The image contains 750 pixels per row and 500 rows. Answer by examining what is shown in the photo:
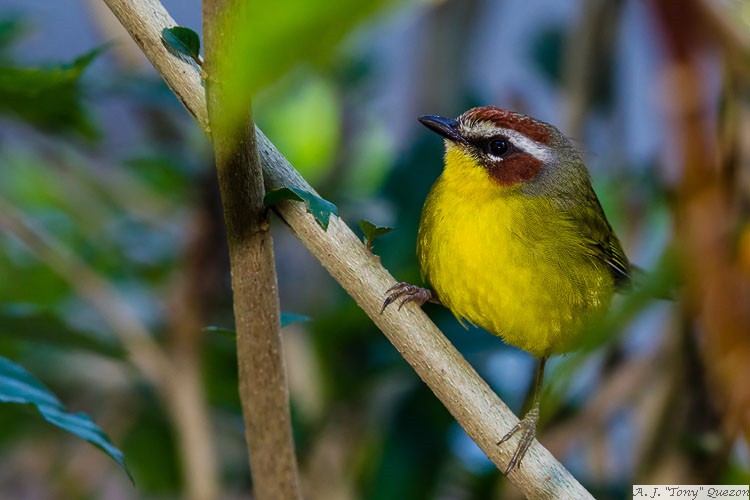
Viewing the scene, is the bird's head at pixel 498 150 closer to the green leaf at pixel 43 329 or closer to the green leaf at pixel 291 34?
the green leaf at pixel 43 329

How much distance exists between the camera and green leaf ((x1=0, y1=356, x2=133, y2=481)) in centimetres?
91

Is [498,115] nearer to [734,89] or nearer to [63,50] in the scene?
[734,89]

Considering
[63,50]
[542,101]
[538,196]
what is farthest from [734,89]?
[63,50]

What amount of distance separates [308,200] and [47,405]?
39cm

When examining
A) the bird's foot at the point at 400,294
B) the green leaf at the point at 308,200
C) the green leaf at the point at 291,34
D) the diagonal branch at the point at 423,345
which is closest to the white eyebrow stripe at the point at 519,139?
the bird's foot at the point at 400,294

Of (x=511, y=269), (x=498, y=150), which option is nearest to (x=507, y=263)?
(x=511, y=269)

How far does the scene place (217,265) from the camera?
72.7 inches

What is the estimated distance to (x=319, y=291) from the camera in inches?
89.7

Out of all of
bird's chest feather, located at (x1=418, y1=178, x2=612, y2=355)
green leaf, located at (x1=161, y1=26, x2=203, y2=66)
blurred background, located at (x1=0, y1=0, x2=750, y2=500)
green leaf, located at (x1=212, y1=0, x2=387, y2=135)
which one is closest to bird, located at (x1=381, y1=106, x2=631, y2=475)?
bird's chest feather, located at (x1=418, y1=178, x2=612, y2=355)

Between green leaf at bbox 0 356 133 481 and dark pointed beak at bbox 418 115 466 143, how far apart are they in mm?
749

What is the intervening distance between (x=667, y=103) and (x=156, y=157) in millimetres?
1492

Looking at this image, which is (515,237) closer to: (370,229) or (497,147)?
(497,147)

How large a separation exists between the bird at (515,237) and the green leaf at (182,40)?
64 centimetres

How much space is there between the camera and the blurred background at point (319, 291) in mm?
1569
